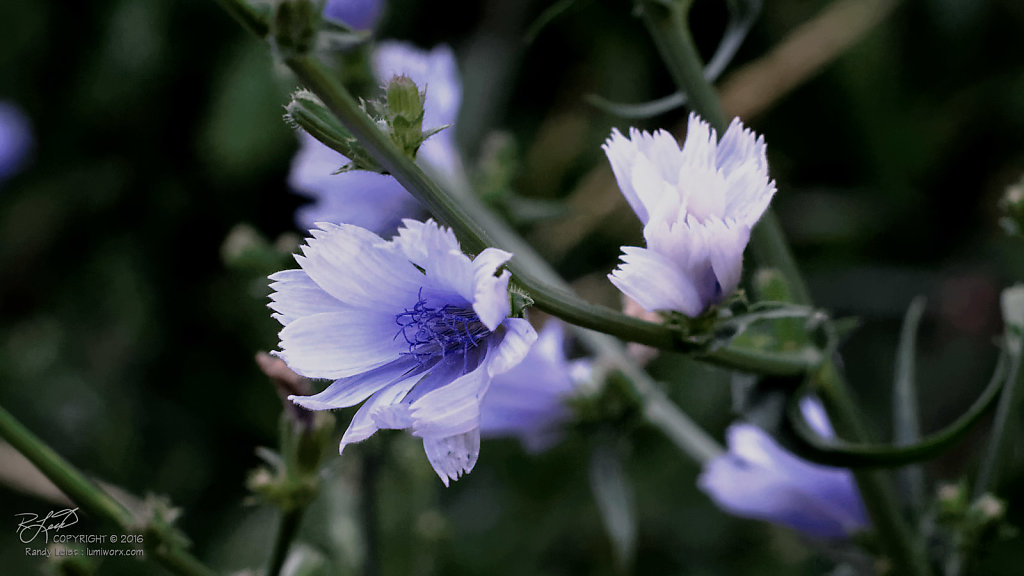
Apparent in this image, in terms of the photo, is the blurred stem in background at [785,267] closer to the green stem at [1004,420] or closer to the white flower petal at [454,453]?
the green stem at [1004,420]

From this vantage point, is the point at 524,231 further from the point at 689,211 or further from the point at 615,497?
the point at 689,211

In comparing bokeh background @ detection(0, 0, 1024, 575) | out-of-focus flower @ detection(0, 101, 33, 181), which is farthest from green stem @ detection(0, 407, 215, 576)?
out-of-focus flower @ detection(0, 101, 33, 181)

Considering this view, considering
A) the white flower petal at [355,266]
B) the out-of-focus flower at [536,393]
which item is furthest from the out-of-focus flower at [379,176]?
the white flower petal at [355,266]

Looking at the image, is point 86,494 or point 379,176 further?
point 379,176

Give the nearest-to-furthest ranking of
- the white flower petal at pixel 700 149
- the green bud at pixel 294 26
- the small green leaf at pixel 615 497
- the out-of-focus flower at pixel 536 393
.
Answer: the green bud at pixel 294 26, the white flower petal at pixel 700 149, the small green leaf at pixel 615 497, the out-of-focus flower at pixel 536 393

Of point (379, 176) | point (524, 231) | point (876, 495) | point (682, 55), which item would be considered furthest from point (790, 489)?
point (524, 231)

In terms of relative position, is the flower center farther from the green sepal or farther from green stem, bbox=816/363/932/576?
green stem, bbox=816/363/932/576
